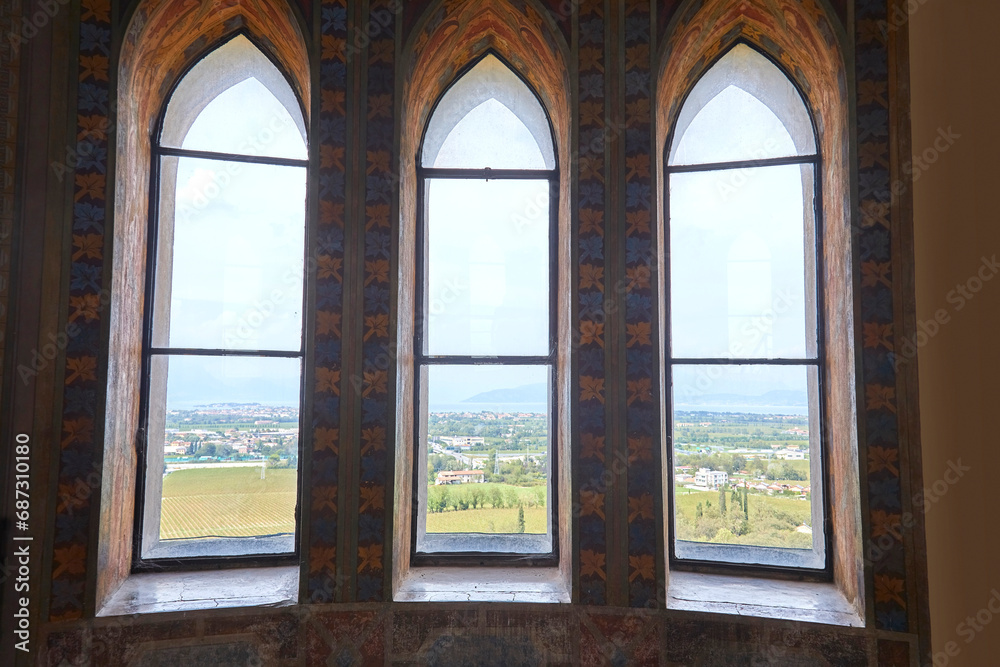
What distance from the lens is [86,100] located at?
2.76 metres

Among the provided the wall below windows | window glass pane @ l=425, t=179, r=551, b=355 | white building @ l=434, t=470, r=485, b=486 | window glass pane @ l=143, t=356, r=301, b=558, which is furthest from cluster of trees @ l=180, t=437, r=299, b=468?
the wall below windows

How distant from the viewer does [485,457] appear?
10.7 feet

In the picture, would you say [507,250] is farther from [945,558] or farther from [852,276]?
[945,558]

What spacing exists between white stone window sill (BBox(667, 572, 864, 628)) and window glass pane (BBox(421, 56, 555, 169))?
222 centimetres

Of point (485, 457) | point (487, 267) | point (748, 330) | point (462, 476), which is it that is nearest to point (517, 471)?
point (485, 457)

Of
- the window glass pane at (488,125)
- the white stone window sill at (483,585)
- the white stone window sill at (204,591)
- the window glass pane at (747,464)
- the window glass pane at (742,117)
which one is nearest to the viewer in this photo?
the white stone window sill at (204,591)

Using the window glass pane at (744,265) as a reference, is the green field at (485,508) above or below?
below

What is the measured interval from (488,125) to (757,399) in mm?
1984

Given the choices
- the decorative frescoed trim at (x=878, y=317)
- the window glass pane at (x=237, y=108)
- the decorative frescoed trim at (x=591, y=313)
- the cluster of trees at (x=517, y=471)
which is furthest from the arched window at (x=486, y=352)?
the decorative frescoed trim at (x=878, y=317)

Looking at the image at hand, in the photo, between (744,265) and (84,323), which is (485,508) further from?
(84,323)

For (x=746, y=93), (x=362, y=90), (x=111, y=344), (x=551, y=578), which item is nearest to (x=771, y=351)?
(x=746, y=93)

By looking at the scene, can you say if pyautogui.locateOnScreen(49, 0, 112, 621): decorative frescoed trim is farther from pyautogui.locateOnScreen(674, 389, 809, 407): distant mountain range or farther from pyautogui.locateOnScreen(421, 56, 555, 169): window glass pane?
pyautogui.locateOnScreen(674, 389, 809, 407): distant mountain range

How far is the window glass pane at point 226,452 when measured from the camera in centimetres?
310

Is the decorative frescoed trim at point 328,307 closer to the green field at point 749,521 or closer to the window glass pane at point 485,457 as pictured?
the window glass pane at point 485,457
